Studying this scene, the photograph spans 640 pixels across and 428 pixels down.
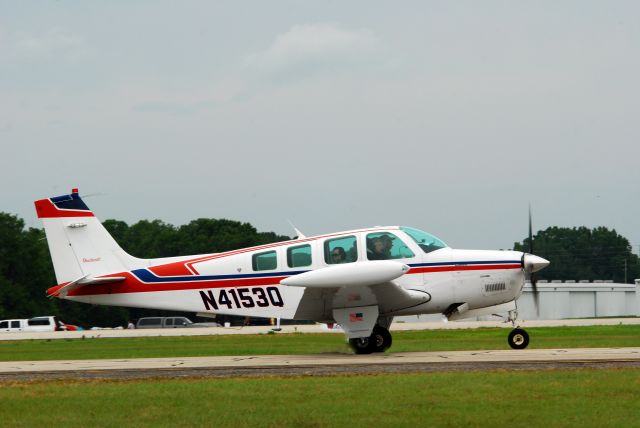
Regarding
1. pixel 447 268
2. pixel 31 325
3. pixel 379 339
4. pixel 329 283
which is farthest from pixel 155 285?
pixel 31 325

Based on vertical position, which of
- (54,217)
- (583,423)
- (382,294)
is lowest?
(583,423)

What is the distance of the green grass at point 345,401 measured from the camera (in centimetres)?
1109

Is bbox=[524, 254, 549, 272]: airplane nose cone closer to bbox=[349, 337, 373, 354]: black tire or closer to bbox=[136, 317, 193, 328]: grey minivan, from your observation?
bbox=[349, 337, 373, 354]: black tire

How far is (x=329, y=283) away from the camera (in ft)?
63.6

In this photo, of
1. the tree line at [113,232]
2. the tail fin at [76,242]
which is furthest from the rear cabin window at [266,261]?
the tree line at [113,232]

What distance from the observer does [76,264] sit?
22422mm

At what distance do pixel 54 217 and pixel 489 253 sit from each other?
386 inches

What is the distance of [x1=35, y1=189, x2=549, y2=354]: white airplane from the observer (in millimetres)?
20469

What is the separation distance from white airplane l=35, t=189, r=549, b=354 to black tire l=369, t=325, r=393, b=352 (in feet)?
0.07

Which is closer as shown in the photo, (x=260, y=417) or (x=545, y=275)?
(x=260, y=417)

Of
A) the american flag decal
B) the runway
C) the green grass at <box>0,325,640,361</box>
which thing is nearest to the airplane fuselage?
the american flag decal

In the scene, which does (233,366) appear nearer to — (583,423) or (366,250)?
(366,250)

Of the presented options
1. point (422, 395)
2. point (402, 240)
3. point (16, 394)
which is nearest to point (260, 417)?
point (422, 395)

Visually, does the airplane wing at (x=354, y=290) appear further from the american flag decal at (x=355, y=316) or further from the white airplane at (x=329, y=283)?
the american flag decal at (x=355, y=316)
